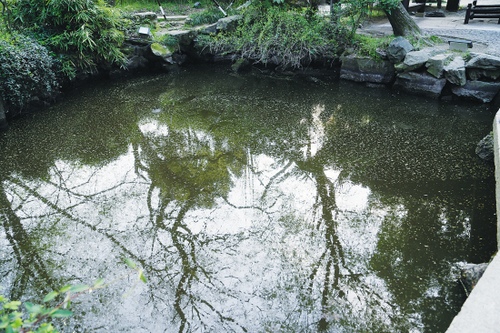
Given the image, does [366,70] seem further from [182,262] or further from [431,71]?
[182,262]

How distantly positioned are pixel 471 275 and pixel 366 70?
16.5ft

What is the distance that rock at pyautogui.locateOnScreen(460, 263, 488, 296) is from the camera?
2.55 meters

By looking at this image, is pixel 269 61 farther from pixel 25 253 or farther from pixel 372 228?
pixel 25 253

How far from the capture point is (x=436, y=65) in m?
5.98

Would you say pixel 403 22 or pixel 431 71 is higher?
pixel 403 22

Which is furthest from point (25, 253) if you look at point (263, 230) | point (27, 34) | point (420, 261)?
point (27, 34)

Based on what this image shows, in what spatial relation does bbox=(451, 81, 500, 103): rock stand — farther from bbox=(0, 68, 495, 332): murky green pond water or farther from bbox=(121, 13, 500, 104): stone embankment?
bbox=(0, 68, 495, 332): murky green pond water

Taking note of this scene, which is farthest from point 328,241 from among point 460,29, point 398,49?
point 460,29

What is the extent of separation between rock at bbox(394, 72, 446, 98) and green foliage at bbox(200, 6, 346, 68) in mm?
1461

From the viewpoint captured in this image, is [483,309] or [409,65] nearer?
[483,309]

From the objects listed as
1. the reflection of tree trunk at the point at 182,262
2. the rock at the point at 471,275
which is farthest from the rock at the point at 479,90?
the reflection of tree trunk at the point at 182,262

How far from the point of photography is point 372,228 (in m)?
3.36

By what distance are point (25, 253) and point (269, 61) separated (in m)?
6.05

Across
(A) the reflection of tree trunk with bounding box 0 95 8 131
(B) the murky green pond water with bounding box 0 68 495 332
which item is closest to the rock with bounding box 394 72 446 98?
(B) the murky green pond water with bounding box 0 68 495 332
